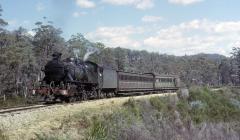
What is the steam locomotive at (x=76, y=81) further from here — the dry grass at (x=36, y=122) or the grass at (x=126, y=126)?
the dry grass at (x=36, y=122)

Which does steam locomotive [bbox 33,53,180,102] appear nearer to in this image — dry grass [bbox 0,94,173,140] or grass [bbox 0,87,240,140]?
grass [bbox 0,87,240,140]

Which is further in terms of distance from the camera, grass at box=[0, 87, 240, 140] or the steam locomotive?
the steam locomotive

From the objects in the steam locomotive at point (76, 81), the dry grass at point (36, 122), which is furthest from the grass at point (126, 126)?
the steam locomotive at point (76, 81)

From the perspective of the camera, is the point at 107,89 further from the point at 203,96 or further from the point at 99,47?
the point at 99,47

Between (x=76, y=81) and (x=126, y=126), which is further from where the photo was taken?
(x=76, y=81)

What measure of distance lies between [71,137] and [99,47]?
327ft

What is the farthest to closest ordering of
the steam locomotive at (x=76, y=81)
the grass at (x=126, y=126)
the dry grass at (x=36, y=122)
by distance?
the steam locomotive at (x=76, y=81), the grass at (x=126, y=126), the dry grass at (x=36, y=122)

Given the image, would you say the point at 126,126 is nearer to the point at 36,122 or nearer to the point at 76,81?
A: the point at 36,122

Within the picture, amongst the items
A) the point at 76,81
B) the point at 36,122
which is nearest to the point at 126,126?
the point at 36,122

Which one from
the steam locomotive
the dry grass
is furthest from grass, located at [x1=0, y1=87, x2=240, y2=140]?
the steam locomotive

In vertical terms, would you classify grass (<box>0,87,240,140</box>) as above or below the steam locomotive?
below

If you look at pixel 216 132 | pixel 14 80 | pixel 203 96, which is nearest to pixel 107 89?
pixel 203 96

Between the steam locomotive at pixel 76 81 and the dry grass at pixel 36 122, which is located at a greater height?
the steam locomotive at pixel 76 81

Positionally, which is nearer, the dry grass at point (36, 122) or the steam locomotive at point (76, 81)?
the dry grass at point (36, 122)
